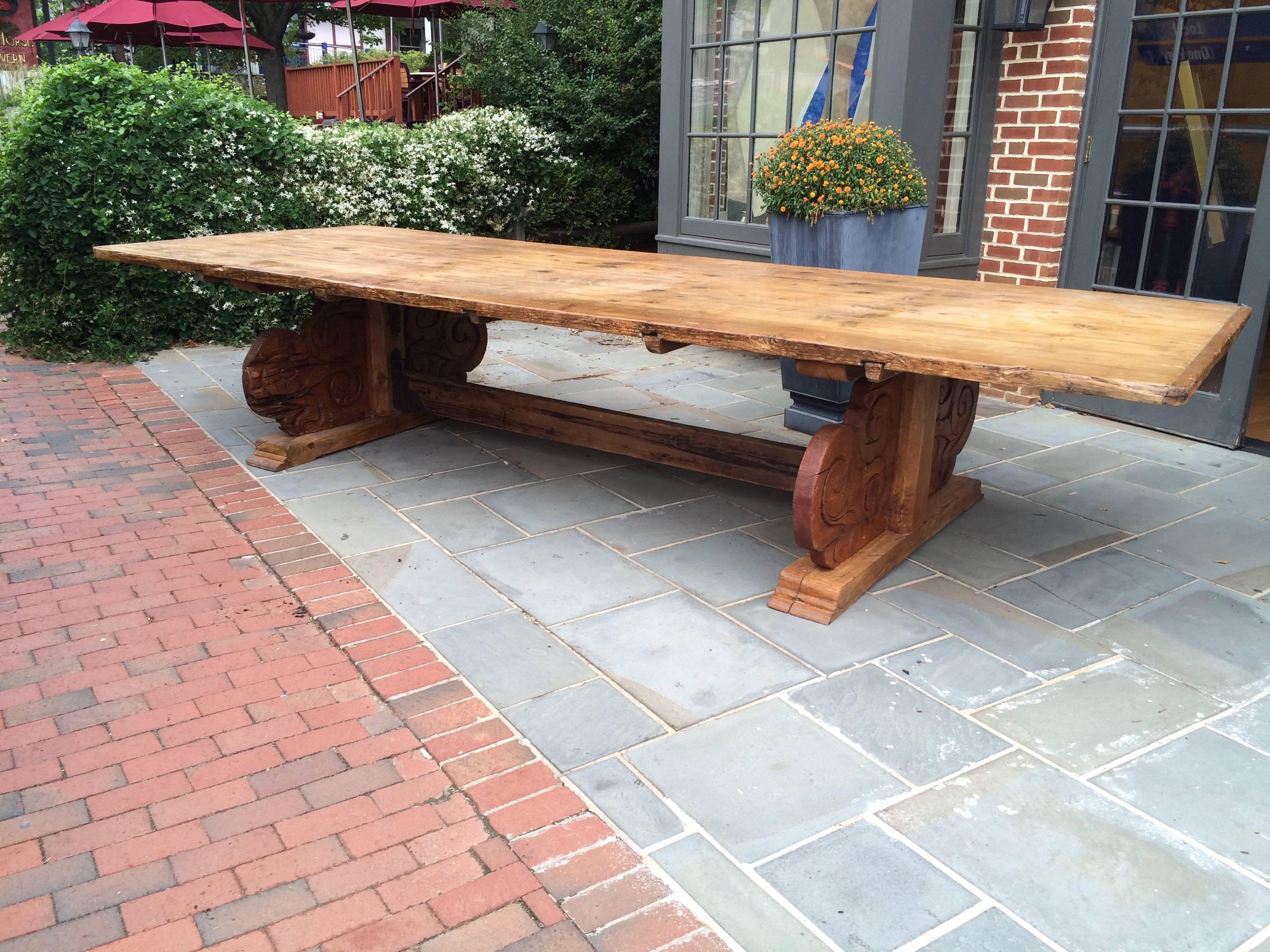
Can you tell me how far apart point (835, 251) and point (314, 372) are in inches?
84.2

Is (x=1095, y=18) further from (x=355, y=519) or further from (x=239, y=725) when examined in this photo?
(x=239, y=725)

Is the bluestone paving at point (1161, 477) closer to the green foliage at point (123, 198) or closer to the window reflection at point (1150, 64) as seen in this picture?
the window reflection at point (1150, 64)

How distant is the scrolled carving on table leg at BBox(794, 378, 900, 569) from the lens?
8.49 feet

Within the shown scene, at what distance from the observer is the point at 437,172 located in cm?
657

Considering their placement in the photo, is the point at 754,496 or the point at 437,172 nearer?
the point at 754,496

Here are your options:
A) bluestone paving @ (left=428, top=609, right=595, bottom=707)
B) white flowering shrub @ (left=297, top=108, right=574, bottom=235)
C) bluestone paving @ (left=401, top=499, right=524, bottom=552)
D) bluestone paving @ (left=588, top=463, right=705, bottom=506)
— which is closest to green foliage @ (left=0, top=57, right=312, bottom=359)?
white flowering shrub @ (left=297, top=108, right=574, bottom=235)

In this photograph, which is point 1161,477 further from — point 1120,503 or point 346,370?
point 346,370

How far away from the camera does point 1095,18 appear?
174 inches

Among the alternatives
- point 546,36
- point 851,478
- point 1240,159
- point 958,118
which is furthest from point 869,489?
point 546,36

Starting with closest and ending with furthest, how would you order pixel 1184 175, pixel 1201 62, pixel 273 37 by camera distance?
pixel 1201 62
pixel 1184 175
pixel 273 37

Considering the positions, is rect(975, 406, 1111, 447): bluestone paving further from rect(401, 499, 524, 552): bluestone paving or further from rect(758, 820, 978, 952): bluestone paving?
rect(758, 820, 978, 952): bluestone paving

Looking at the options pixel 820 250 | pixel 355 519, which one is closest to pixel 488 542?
pixel 355 519

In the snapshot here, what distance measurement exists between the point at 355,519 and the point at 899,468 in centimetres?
176

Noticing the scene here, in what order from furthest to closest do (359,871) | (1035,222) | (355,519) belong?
1. (1035,222)
2. (355,519)
3. (359,871)
